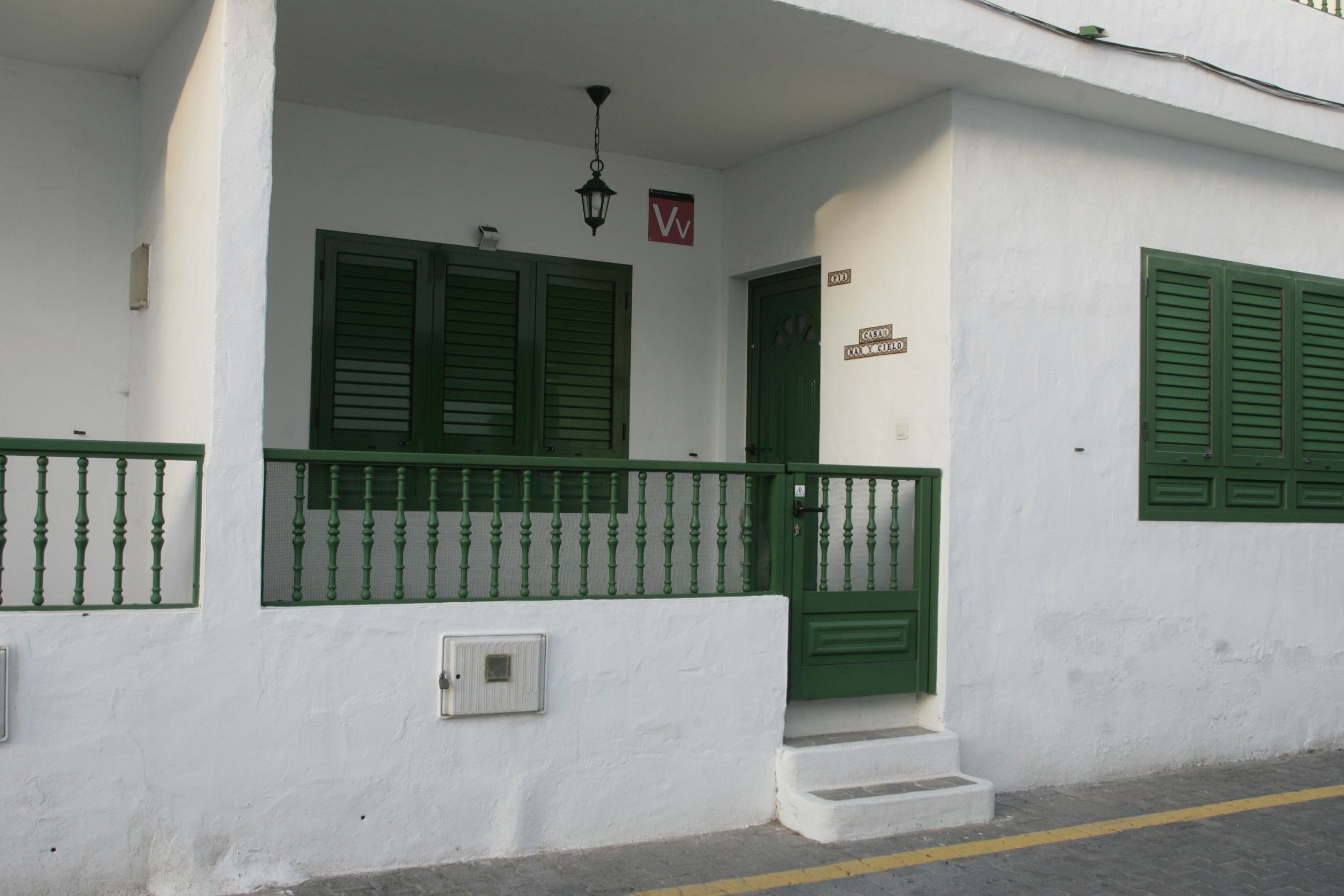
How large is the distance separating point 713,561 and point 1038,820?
2986 millimetres

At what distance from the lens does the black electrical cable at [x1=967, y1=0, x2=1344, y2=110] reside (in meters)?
6.84

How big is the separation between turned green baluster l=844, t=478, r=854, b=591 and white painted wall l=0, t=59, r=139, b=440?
4.25m

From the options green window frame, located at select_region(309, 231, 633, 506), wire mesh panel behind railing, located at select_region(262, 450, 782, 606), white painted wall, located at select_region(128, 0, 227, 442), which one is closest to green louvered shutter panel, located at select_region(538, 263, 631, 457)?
green window frame, located at select_region(309, 231, 633, 506)

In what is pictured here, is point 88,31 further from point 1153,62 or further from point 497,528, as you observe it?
point 1153,62

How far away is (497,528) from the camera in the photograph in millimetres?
5887

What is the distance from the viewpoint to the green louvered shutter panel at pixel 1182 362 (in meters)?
8.08

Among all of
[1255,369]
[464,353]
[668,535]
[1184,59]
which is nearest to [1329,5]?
[1184,59]

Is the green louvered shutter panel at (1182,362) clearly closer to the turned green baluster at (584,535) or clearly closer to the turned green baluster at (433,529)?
the turned green baluster at (584,535)

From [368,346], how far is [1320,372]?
681cm

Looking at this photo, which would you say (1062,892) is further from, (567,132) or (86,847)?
(567,132)

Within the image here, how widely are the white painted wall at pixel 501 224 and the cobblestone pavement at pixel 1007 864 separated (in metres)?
3.03

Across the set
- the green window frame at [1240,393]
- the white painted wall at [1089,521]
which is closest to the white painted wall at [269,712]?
the white painted wall at [1089,521]

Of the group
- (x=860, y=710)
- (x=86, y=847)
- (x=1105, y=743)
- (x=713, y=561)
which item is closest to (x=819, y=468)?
(x=860, y=710)

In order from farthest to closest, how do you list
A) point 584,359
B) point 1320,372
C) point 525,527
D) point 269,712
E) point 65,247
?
point 1320,372 < point 584,359 < point 65,247 < point 525,527 < point 269,712
